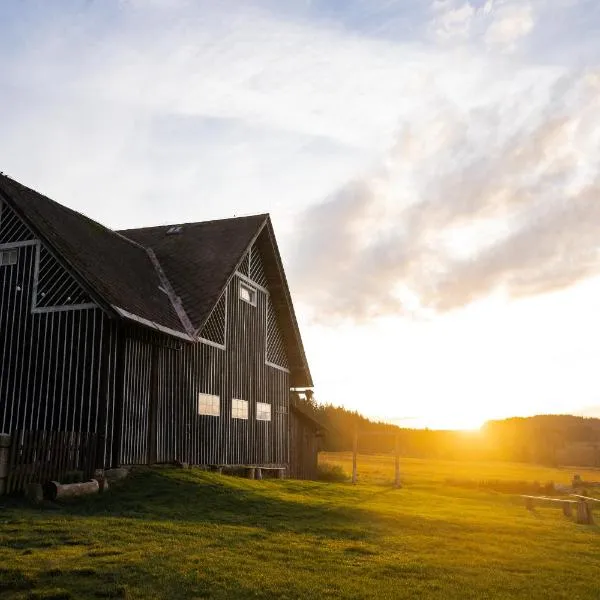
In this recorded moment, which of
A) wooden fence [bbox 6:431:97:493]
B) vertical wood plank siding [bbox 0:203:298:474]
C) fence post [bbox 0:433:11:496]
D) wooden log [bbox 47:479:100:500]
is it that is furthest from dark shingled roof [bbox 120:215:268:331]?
fence post [bbox 0:433:11:496]

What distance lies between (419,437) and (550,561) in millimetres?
74807

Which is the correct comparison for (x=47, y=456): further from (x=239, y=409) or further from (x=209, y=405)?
(x=239, y=409)

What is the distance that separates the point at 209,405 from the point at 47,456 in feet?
25.9

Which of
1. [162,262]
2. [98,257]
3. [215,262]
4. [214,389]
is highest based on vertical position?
[162,262]

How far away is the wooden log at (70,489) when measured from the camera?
50.0 ft

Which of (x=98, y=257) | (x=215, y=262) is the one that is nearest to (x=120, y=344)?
(x=98, y=257)

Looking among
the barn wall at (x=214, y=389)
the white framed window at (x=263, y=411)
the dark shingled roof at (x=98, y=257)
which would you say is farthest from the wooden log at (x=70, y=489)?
the white framed window at (x=263, y=411)

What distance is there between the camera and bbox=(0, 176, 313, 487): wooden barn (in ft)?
60.0

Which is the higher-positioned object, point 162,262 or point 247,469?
point 162,262

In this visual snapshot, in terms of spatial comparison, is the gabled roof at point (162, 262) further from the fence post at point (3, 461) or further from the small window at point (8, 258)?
the fence post at point (3, 461)

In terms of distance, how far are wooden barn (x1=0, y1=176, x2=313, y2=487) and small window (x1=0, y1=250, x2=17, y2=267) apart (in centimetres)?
5

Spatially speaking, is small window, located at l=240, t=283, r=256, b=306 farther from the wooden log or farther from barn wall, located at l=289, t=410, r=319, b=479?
the wooden log

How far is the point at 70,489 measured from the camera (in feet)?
51.0

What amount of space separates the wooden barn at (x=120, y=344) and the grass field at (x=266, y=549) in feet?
6.17
